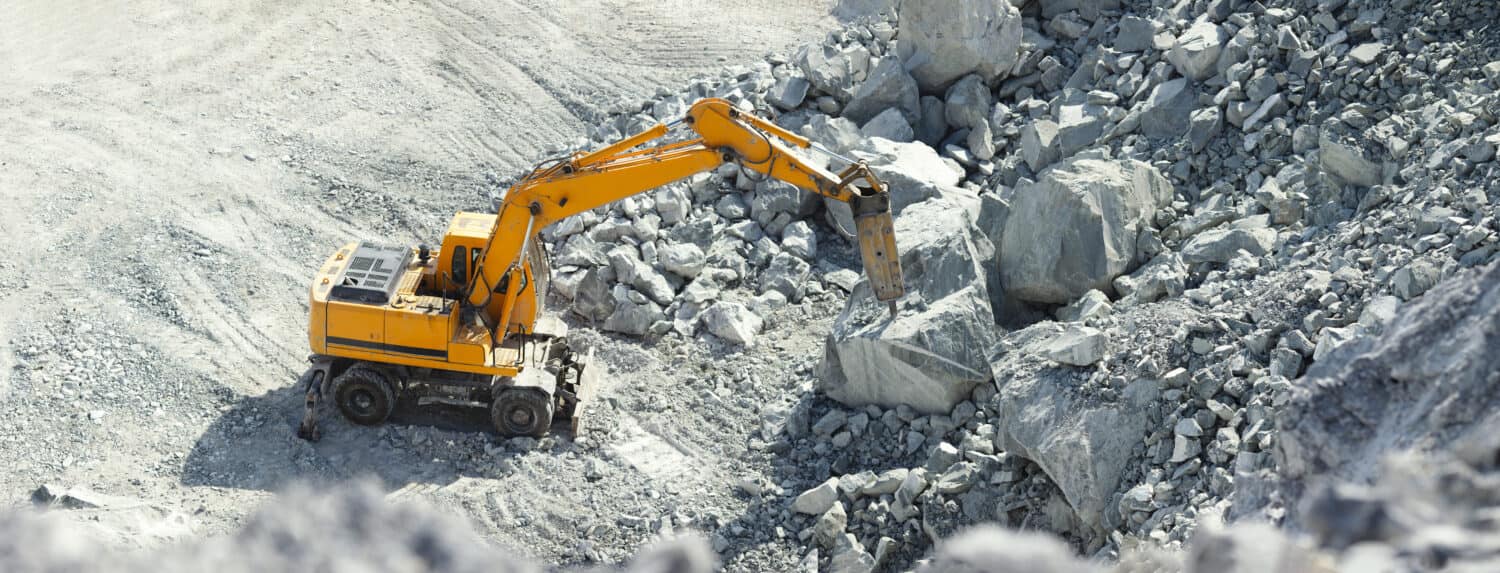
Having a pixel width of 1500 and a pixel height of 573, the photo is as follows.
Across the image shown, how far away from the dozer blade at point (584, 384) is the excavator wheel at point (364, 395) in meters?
1.58

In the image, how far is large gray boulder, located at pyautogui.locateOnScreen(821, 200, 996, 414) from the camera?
36.5 feet

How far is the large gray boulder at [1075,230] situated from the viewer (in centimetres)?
1194

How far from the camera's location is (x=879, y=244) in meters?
10.7

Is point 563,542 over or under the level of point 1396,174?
under

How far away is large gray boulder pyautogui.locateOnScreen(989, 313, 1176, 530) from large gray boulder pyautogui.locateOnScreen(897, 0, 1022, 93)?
5.45m

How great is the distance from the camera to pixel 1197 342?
9734 millimetres

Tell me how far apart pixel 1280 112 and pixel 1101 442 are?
4.69m

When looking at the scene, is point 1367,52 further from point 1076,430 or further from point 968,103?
point 1076,430

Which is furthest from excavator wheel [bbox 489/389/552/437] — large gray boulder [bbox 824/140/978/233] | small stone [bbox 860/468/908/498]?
large gray boulder [bbox 824/140/978/233]

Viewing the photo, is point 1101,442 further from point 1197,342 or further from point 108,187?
point 108,187

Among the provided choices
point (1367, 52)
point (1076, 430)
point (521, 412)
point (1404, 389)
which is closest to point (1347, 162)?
point (1367, 52)

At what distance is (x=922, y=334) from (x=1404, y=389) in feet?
20.5

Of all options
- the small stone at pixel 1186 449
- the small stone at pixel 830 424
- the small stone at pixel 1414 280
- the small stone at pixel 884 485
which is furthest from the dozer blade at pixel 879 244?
the small stone at pixel 1414 280

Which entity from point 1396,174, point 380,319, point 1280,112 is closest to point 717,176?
point 380,319
